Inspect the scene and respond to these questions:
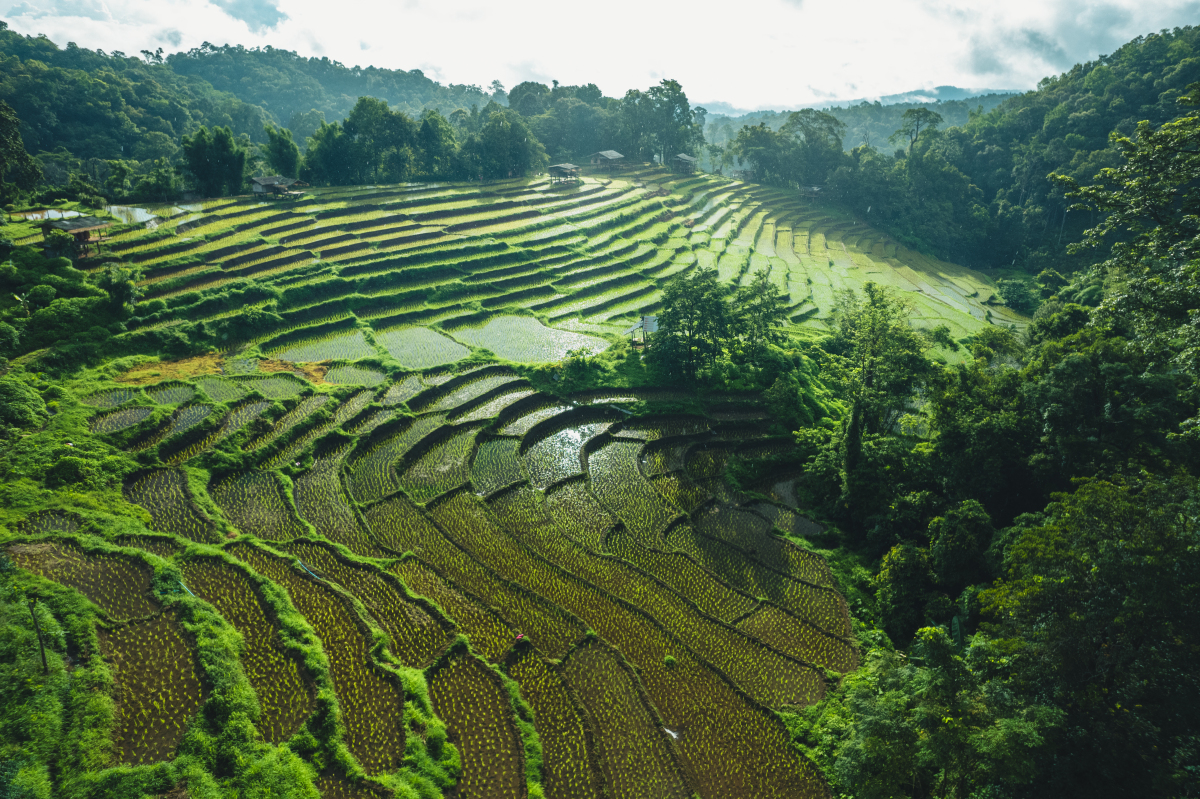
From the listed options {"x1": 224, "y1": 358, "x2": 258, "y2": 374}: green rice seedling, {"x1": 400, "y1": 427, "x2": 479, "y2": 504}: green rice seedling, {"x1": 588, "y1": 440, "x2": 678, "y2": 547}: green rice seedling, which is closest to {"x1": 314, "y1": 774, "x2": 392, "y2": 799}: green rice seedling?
{"x1": 400, "y1": 427, "x2": 479, "y2": 504}: green rice seedling

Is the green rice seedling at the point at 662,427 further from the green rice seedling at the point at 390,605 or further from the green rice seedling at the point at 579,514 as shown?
the green rice seedling at the point at 390,605

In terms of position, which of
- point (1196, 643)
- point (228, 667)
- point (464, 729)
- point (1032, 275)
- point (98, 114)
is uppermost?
point (98, 114)

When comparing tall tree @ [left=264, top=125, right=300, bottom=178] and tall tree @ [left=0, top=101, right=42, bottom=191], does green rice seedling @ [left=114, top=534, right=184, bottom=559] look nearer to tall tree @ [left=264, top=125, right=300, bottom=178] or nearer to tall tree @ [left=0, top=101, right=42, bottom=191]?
tall tree @ [left=0, top=101, right=42, bottom=191]

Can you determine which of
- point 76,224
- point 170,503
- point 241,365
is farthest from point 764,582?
point 76,224

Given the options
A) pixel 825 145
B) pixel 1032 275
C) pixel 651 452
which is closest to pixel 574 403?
pixel 651 452

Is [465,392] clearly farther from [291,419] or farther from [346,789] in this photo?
[346,789]

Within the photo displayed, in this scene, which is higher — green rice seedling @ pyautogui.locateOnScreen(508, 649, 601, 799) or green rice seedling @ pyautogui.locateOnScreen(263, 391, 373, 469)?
green rice seedling @ pyautogui.locateOnScreen(263, 391, 373, 469)

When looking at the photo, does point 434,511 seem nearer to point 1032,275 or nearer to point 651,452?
point 651,452
